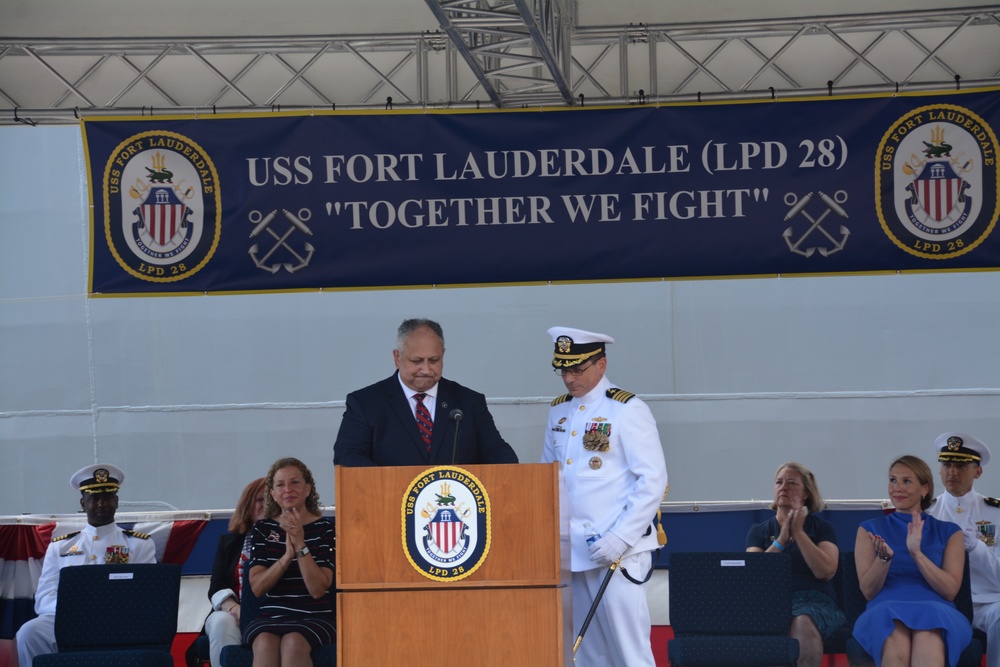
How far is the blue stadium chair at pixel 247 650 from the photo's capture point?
15.5 ft

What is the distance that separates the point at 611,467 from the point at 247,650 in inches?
70.5


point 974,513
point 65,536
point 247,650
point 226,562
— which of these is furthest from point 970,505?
point 65,536

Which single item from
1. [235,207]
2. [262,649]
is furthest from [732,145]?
[262,649]

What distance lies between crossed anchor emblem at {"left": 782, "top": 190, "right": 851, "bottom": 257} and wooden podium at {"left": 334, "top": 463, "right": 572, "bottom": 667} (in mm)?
3327

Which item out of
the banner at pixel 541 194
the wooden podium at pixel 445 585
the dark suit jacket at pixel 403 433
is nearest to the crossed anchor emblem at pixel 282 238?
the banner at pixel 541 194

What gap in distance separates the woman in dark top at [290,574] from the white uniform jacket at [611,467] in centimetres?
112

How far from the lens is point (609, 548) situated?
414 centimetres

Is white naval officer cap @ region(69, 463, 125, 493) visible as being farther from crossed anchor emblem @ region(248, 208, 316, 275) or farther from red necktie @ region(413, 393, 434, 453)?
red necktie @ region(413, 393, 434, 453)

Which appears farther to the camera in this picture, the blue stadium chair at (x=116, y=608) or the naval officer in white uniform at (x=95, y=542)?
the naval officer in white uniform at (x=95, y=542)

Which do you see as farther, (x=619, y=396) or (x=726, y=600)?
(x=726, y=600)

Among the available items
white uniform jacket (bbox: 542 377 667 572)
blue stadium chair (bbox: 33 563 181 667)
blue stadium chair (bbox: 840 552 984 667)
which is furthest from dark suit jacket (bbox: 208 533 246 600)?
blue stadium chair (bbox: 840 552 984 667)

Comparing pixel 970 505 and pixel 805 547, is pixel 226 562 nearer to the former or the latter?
pixel 805 547

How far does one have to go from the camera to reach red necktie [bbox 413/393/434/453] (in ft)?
13.6

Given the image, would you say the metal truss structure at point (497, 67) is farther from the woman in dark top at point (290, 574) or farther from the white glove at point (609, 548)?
the white glove at point (609, 548)
